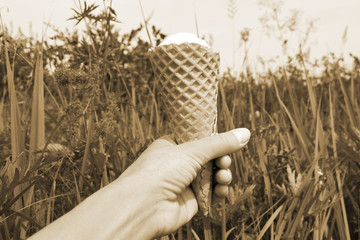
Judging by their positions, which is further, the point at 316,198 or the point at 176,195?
the point at 316,198

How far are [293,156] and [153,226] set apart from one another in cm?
73

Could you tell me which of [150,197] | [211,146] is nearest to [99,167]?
[150,197]

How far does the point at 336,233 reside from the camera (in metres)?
1.63

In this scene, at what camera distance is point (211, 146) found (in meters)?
1.23

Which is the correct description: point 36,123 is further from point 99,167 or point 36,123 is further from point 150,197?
point 150,197

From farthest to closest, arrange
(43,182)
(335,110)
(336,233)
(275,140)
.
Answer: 1. (335,110)
2. (275,140)
3. (336,233)
4. (43,182)

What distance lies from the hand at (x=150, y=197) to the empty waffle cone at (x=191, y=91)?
0.06 metres

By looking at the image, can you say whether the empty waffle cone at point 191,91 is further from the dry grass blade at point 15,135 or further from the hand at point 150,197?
the dry grass blade at point 15,135

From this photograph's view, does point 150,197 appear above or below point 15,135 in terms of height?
below

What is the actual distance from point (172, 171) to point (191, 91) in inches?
10.4

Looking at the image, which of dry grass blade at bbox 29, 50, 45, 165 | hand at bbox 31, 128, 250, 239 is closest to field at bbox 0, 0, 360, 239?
dry grass blade at bbox 29, 50, 45, 165

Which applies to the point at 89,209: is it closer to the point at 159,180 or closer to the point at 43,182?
the point at 159,180

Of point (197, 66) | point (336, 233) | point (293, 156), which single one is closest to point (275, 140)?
point (293, 156)

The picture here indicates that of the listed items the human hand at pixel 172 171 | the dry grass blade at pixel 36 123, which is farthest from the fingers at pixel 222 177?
the dry grass blade at pixel 36 123
